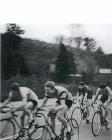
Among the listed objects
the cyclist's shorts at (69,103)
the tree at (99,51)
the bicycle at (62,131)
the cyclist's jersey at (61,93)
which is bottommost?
the bicycle at (62,131)

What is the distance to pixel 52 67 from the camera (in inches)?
241

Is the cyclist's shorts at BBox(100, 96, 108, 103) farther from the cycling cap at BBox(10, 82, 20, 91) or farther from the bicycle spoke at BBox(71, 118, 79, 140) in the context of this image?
the cycling cap at BBox(10, 82, 20, 91)

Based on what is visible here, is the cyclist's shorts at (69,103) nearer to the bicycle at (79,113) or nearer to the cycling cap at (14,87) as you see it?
the bicycle at (79,113)

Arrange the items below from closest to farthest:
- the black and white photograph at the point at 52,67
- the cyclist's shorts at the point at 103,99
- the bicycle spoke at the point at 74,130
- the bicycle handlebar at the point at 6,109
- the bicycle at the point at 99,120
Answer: the bicycle handlebar at the point at 6,109 → the black and white photograph at the point at 52,67 → the bicycle spoke at the point at 74,130 → the bicycle at the point at 99,120 → the cyclist's shorts at the point at 103,99

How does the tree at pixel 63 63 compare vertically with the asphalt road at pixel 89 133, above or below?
above

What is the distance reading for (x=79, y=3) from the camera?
6434 mm

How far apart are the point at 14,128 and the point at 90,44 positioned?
2.23 metres

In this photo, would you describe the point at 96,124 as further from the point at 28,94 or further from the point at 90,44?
the point at 28,94

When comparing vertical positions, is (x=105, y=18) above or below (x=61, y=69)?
above

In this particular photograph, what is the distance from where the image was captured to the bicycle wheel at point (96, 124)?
6.97m

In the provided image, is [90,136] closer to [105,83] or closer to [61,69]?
[105,83]

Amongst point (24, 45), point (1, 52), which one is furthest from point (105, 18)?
point (1, 52)

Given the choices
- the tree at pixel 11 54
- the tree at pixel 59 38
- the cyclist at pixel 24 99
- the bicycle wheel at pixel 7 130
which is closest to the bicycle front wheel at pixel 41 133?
the cyclist at pixel 24 99

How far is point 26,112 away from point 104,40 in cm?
213
